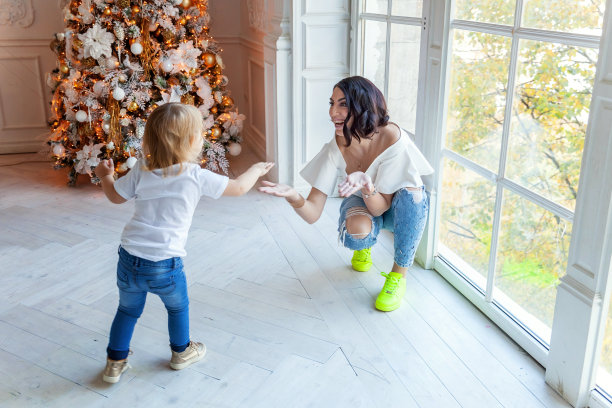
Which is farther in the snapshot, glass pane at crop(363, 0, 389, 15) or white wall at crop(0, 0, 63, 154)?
white wall at crop(0, 0, 63, 154)

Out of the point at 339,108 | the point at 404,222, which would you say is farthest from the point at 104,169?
the point at 404,222

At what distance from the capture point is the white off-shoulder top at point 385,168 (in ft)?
7.79

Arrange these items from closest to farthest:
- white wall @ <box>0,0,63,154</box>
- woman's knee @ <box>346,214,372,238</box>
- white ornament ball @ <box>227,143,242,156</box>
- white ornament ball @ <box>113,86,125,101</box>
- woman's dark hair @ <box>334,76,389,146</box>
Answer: woman's dark hair @ <box>334,76,389,146</box> → woman's knee @ <box>346,214,372,238</box> → white ornament ball @ <box>113,86,125,101</box> → white ornament ball @ <box>227,143,242,156</box> → white wall @ <box>0,0,63,154</box>

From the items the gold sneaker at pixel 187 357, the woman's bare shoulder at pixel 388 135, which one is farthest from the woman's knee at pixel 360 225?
the gold sneaker at pixel 187 357

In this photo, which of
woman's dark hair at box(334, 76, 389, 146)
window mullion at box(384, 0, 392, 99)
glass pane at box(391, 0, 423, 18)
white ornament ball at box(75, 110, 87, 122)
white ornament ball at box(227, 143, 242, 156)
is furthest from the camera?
white ornament ball at box(227, 143, 242, 156)

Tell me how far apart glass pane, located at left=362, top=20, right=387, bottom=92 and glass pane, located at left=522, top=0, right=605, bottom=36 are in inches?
50.5

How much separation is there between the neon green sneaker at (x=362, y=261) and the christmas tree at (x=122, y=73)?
148 cm

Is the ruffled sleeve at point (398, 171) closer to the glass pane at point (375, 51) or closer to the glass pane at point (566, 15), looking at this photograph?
the glass pane at point (566, 15)

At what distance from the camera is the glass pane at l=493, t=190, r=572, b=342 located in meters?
1.95

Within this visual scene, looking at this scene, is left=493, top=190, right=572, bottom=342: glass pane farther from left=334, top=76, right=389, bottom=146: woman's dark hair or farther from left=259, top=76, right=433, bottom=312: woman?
left=334, top=76, right=389, bottom=146: woman's dark hair

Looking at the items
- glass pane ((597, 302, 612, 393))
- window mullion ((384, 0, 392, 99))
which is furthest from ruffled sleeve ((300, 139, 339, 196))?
glass pane ((597, 302, 612, 393))

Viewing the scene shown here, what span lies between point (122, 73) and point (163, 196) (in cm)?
207

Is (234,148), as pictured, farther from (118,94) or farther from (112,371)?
(112,371)

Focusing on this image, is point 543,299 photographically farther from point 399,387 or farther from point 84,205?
point 84,205
